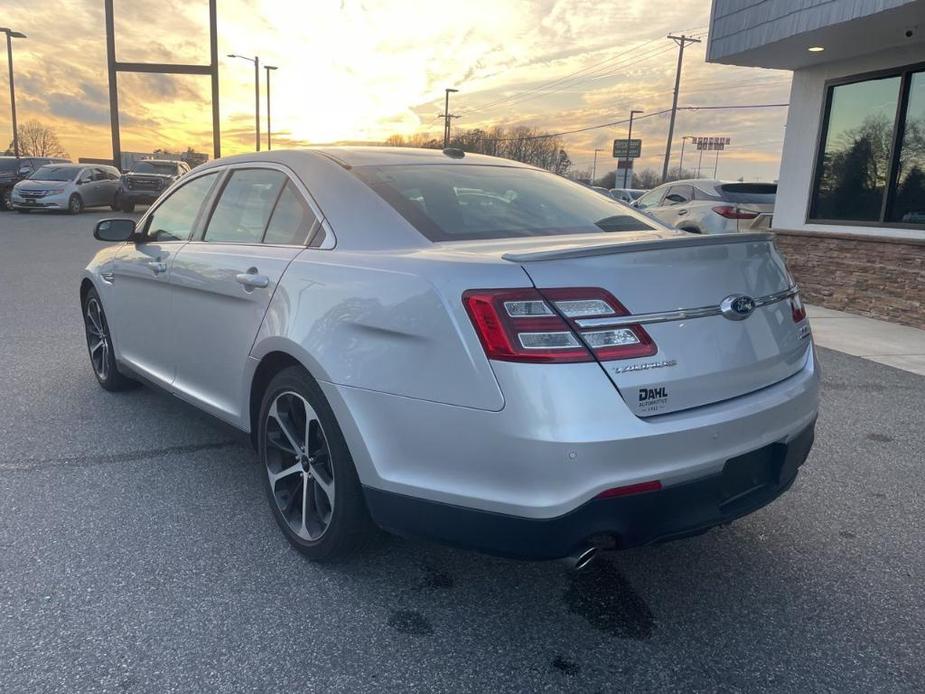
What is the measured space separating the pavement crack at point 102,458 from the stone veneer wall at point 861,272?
25.4 feet

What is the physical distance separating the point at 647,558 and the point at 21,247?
48.4 feet

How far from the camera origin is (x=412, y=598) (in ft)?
8.50

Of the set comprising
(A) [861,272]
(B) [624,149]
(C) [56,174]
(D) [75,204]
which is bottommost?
(D) [75,204]

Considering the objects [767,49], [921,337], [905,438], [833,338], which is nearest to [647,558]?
[905,438]

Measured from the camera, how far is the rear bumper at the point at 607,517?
6.74 feet

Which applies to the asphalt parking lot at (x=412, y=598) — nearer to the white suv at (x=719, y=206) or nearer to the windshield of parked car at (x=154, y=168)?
the white suv at (x=719, y=206)

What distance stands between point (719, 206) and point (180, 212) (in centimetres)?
913

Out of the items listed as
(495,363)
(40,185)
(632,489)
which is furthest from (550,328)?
(40,185)

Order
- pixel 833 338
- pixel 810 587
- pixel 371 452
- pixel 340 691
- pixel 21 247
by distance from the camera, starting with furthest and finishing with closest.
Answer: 1. pixel 21 247
2. pixel 833 338
3. pixel 810 587
4. pixel 371 452
5. pixel 340 691

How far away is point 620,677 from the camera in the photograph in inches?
85.7

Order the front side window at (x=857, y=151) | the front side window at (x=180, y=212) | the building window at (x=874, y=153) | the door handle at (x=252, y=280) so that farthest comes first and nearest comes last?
the front side window at (x=857, y=151) < the building window at (x=874, y=153) < the front side window at (x=180, y=212) < the door handle at (x=252, y=280)

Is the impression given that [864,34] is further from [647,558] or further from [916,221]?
[647,558]

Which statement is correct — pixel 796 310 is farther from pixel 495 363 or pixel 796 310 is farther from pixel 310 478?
pixel 310 478

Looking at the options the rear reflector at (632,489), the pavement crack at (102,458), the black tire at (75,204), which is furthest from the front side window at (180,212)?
the black tire at (75,204)
